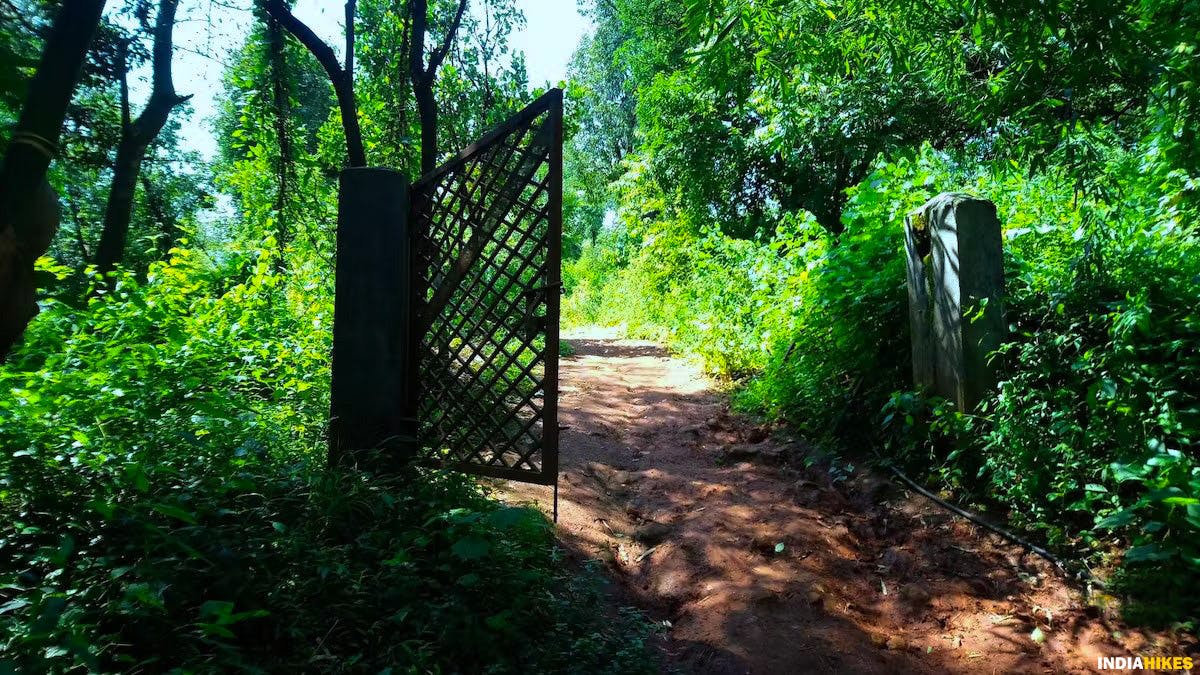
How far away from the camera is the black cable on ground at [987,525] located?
9.64 feet

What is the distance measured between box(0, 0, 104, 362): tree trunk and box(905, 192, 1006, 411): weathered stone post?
387 cm

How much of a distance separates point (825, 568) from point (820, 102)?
6.61 meters

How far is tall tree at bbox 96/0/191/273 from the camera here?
323 inches

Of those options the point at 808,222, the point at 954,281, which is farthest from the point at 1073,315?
the point at 808,222

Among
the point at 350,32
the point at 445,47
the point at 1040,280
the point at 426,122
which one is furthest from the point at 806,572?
the point at 350,32

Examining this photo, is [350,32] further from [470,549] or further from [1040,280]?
[1040,280]

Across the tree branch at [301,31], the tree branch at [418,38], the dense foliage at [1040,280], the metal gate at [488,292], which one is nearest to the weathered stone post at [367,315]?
the metal gate at [488,292]

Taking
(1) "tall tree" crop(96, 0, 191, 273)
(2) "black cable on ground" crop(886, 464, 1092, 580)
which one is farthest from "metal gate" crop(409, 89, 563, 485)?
(1) "tall tree" crop(96, 0, 191, 273)

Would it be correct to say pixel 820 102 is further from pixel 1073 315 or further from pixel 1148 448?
pixel 1148 448

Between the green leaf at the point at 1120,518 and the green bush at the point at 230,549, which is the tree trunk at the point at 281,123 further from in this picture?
the green leaf at the point at 1120,518

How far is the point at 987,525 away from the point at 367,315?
3.58m

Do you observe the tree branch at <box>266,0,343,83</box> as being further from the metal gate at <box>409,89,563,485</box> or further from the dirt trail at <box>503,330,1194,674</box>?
the dirt trail at <box>503,330,1194,674</box>

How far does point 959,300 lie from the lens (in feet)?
12.0

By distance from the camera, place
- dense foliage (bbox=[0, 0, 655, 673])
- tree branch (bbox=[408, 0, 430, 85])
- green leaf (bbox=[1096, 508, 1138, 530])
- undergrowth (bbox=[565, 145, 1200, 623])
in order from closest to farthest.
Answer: dense foliage (bbox=[0, 0, 655, 673]), green leaf (bbox=[1096, 508, 1138, 530]), undergrowth (bbox=[565, 145, 1200, 623]), tree branch (bbox=[408, 0, 430, 85])
